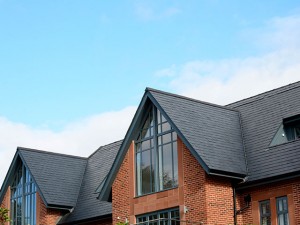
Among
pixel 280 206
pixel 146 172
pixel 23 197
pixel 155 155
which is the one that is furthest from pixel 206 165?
pixel 23 197

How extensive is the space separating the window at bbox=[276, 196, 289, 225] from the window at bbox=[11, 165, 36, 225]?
Answer: 13.5 m

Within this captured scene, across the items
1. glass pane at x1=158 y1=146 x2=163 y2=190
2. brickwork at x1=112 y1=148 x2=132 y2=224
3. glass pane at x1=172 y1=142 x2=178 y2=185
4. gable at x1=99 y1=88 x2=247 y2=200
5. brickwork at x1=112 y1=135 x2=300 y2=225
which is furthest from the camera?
brickwork at x1=112 y1=148 x2=132 y2=224

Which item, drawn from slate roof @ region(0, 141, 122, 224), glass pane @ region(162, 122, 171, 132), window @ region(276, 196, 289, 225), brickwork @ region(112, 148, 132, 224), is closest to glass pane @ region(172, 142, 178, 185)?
glass pane @ region(162, 122, 171, 132)

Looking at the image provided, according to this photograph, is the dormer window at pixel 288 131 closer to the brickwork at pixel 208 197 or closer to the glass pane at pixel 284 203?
the brickwork at pixel 208 197

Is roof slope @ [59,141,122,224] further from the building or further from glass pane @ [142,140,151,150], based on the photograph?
glass pane @ [142,140,151,150]

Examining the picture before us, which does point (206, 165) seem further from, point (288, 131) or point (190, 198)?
point (288, 131)

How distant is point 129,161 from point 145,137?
115 cm

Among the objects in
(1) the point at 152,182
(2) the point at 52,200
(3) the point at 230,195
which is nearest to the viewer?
(3) the point at 230,195

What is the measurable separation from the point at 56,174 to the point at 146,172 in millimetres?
8576

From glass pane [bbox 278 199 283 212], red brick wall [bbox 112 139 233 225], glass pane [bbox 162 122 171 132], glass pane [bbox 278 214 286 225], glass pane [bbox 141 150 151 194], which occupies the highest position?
glass pane [bbox 162 122 171 132]

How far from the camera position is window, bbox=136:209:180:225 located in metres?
26.8

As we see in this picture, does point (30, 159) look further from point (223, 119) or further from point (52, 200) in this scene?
point (223, 119)

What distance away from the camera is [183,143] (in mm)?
27109

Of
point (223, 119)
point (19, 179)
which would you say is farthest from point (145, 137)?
point (19, 179)
